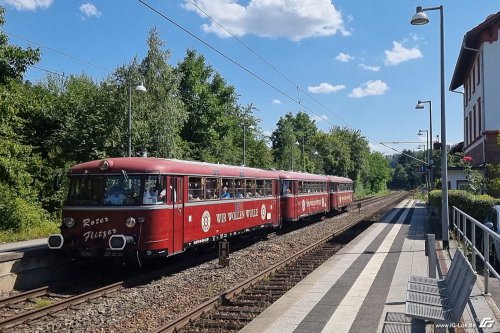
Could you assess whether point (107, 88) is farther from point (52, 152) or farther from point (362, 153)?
point (362, 153)

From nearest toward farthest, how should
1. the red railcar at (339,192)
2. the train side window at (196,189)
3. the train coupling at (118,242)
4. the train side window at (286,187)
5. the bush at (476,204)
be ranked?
the train coupling at (118,242) < the train side window at (196,189) < the bush at (476,204) < the train side window at (286,187) < the red railcar at (339,192)

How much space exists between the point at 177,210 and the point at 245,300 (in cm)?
337

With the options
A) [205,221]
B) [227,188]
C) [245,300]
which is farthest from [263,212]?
[245,300]

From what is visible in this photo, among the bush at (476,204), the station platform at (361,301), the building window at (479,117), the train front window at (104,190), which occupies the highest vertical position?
the building window at (479,117)

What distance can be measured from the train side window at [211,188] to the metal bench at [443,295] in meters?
7.73

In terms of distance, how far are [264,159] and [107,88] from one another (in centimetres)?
3009

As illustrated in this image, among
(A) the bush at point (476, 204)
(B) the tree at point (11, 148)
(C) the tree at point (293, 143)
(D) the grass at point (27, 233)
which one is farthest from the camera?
(C) the tree at point (293, 143)

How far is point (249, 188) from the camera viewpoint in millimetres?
17844

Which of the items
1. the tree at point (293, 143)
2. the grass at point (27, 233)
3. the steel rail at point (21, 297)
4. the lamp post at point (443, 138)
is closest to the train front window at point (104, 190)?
the steel rail at point (21, 297)

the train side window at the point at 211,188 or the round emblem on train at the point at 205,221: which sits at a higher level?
the train side window at the point at 211,188

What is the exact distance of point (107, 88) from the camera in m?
25.1

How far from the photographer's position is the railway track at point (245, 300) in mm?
8023

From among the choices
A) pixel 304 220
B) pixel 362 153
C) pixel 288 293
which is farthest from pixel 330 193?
pixel 362 153

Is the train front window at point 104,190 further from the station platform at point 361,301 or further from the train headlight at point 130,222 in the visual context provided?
the station platform at point 361,301
